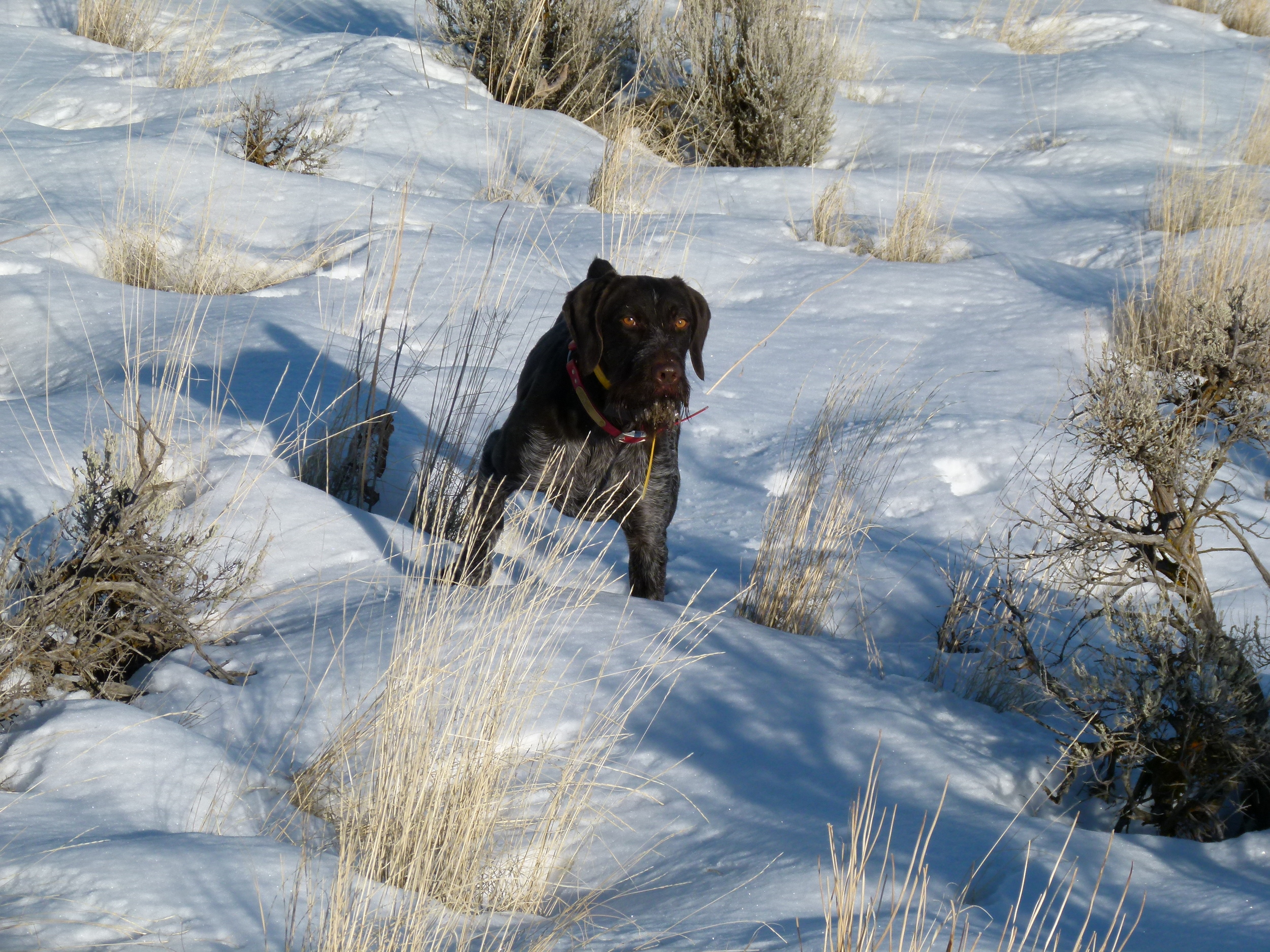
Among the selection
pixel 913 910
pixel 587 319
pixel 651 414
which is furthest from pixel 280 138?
pixel 913 910

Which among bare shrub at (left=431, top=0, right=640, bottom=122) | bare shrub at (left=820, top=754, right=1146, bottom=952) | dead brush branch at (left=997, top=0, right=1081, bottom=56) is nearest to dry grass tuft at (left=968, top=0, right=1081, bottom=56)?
dead brush branch at (left=997, top=0, right=1081, bottom=56)

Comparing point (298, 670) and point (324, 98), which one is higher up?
point (324, 98)

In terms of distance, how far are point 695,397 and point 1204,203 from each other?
147 inches

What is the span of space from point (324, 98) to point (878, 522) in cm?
569

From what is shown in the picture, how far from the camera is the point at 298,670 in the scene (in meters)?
2.60

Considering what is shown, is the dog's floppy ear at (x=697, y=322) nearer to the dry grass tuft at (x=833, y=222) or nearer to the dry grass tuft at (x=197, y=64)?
the dry grass tuft at (x=833, y=222)

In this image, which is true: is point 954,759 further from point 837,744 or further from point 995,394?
point 995,394

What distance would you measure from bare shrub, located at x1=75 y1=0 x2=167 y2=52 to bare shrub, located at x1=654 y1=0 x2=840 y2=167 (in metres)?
4.54

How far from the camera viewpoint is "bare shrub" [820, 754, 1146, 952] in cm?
151

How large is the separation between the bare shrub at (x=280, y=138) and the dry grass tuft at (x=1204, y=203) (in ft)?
17.5

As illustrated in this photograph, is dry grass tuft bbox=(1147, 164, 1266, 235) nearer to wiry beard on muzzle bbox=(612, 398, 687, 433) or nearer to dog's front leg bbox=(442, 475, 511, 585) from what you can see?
wiry beard on muzzle bbox=(612, 398, 687, 433)

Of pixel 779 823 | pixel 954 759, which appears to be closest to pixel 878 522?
pixel 954 759

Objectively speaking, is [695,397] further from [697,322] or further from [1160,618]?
[1160,618]

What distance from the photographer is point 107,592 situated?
2760 millimetres
